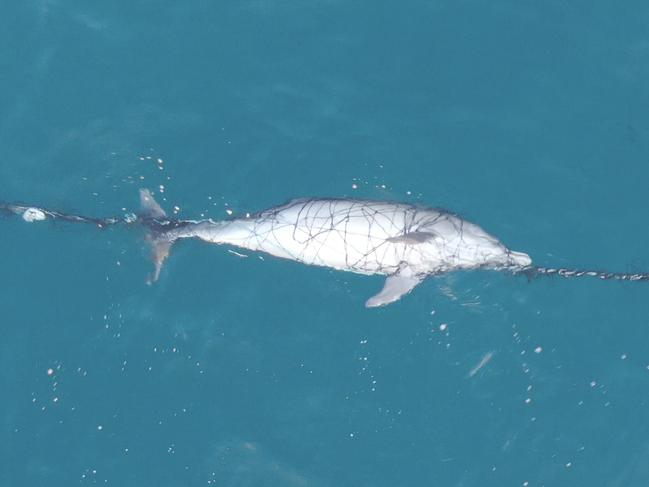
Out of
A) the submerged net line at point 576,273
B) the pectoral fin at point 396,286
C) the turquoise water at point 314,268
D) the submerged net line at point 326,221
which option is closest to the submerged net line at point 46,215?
the submerged net line at point 326,221

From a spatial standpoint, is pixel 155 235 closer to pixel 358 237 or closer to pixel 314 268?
pixel 314 268

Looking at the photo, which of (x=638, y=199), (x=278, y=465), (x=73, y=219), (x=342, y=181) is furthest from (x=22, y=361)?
(x=638, y=199)

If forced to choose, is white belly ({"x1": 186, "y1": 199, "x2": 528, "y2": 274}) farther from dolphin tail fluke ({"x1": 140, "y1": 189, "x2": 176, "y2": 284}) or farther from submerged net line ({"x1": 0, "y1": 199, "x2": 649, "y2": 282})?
dolphin tail fluke ({"x1": 140, "y1": 189, "x2": 176, "y2": 284})

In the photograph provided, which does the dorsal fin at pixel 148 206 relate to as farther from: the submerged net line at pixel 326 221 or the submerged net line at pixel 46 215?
the submerged net line at pixel 46 215

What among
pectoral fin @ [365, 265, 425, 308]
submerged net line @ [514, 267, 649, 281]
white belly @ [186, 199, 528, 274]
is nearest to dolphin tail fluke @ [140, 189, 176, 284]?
white belly @ [186, 199, 528, 274]

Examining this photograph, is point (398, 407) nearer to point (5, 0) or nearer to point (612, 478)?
point (612, 478)

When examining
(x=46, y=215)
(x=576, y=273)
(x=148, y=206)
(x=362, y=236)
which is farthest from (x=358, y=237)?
(x=46, y=215)

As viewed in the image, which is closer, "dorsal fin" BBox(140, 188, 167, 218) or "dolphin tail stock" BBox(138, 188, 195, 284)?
"dolphin tail stock" BBox(138, 188, 195, 284)
